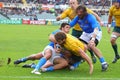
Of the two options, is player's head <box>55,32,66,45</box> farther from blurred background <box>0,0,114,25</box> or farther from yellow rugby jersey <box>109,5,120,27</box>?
blurred background <box>0,0,114,25</box>

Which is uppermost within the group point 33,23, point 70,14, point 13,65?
point 70,14

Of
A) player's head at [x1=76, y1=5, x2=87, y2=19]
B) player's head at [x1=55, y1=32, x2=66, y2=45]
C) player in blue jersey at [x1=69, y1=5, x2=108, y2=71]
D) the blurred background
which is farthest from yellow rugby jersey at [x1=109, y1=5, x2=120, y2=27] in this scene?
the blurred background

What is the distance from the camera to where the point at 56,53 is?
9430 millimetres

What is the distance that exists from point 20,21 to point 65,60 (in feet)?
123

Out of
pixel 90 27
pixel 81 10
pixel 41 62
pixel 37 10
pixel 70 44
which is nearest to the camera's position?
pixel 70 44

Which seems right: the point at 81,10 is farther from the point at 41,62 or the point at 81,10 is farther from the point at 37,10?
the point at 37,10

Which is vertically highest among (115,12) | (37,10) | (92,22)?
(92,22)

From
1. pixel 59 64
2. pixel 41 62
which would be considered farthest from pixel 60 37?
pixel 59 64

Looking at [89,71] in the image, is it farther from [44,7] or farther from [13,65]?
[44,7]

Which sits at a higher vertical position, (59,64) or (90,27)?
(90,27)

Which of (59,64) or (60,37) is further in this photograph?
(59,64)

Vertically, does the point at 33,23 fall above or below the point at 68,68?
below

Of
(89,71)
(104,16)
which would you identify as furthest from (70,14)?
(104,16)

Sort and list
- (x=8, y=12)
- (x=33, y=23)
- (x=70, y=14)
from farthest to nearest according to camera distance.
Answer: (x=8, y=12) → (x=33, y=23) → (x=70, y=14)
